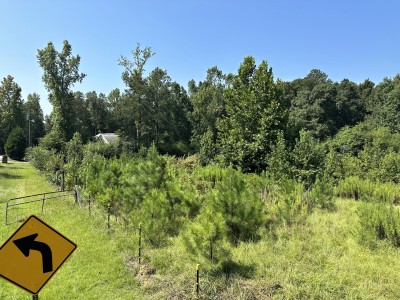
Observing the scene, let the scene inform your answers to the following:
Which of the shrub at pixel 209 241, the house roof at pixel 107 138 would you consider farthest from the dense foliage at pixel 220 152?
the house roof at pixel 107 138

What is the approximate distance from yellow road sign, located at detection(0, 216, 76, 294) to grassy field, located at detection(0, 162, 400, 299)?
86.4 inches

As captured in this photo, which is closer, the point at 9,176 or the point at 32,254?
the point at 32,254

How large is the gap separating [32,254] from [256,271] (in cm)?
340

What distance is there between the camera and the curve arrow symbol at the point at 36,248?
2.97m

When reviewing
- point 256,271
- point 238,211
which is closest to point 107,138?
point 238,211

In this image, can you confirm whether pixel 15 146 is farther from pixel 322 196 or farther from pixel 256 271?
pixel 256 271

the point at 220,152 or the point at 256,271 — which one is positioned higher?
the point at 220,152

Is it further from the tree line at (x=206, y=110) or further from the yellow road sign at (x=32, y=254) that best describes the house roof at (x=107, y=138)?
the yellow road sign at (x=32, y=254)

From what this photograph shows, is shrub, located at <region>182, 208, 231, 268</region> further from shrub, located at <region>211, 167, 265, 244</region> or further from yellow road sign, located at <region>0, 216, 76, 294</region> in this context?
yellow road sign, located at <region>0, 216, 76, 294</region>

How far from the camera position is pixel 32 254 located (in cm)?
301

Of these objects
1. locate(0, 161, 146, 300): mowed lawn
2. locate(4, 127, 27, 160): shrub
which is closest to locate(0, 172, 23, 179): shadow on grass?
locate(0, 161, 146, 300): mowed lawn

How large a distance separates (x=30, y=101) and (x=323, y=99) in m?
52.8

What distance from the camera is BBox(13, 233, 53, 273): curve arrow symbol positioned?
117 inches

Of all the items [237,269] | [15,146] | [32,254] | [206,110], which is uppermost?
[206,110]
